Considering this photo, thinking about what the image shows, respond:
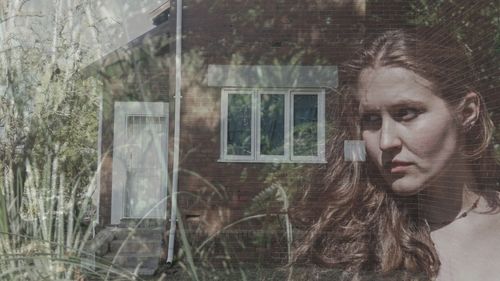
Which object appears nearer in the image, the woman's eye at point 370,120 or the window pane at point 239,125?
the woman's eye at point 370,120

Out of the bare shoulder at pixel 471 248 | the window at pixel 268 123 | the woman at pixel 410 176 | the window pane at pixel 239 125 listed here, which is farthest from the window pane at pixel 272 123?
the bare shoulder at pixel 471 248

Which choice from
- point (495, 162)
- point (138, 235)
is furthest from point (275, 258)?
point (495, 162)

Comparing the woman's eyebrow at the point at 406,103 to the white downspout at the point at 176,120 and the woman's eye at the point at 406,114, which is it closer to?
the woman's eye at the point at 406,114

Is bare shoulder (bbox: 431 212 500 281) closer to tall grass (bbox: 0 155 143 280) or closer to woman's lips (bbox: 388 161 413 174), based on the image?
Result: woman's lips (bbox: 388 161 413 174)

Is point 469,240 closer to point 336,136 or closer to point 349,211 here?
point 349,211

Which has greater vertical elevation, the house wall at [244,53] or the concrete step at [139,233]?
the house wall at [244,53]

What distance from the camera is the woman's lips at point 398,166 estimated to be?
4555 millimetres

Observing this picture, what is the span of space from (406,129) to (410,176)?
0.45m

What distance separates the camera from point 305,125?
536cm

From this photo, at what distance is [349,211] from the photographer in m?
5.00

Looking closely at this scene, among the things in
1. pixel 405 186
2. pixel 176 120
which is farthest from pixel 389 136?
pixel 176 120

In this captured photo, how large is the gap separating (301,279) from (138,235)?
5.16 ft

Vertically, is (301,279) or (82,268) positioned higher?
(82,268)

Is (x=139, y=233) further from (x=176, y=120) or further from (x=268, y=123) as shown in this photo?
(x=268, y=123)
